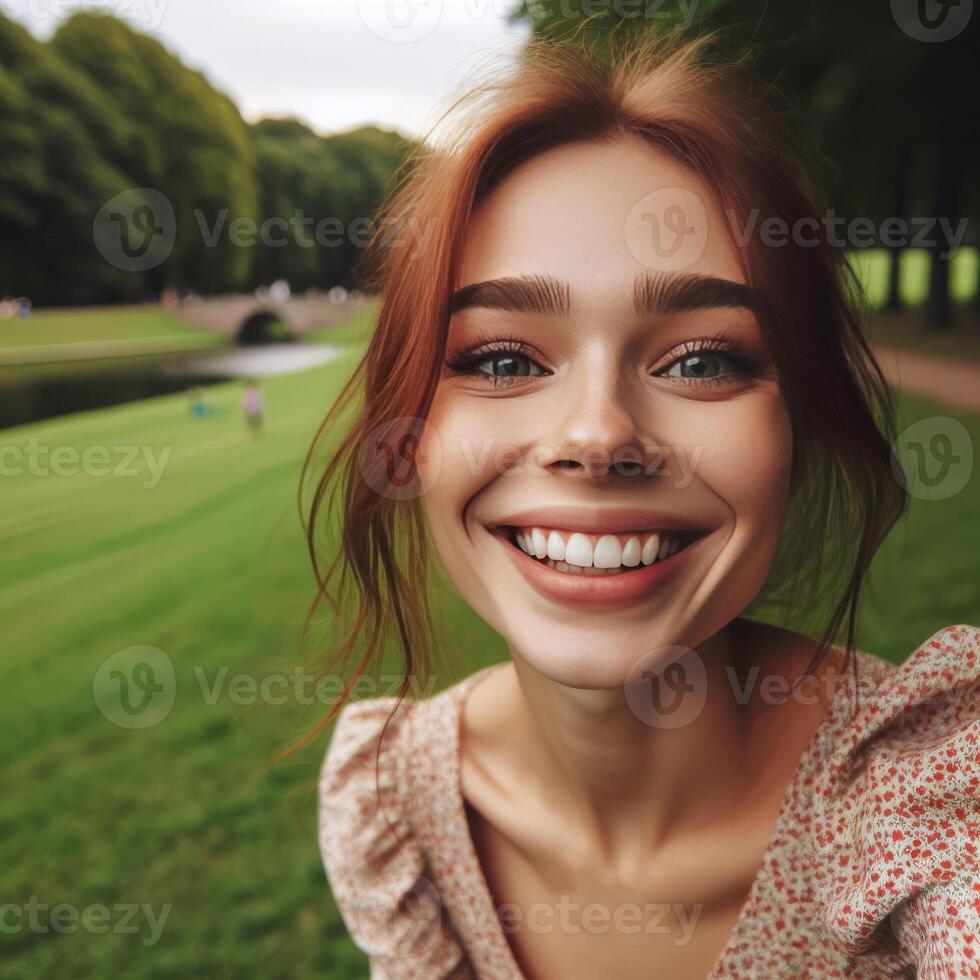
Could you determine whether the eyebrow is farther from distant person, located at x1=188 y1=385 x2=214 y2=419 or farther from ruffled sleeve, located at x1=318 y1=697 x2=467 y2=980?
distant person, located at x1=188 y1=385 x2=214 y2=419

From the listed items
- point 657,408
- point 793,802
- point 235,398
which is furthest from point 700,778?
point 235,398

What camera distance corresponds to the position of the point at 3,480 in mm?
2545

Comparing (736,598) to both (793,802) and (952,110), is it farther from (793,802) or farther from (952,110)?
(952,110)

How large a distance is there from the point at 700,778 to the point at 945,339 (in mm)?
2864

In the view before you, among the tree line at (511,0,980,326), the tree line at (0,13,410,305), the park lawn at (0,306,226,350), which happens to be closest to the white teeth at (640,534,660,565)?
the tree line at (511,0,980,326)

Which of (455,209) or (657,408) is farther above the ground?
(455,209)

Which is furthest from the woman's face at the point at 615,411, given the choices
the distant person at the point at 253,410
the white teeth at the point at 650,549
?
the distant person at the point at 253,410

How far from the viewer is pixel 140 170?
2.71 metres

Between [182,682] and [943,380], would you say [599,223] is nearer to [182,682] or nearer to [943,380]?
[182,682]

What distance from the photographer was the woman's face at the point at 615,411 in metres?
0.65

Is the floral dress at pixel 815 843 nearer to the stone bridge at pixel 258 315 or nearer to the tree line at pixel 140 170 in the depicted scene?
→ the tree line at pixel 140 170

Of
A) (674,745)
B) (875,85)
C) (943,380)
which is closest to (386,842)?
(674,745)

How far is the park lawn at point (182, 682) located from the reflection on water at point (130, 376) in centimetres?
9

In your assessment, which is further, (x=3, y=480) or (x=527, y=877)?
(x=3, y=480)
